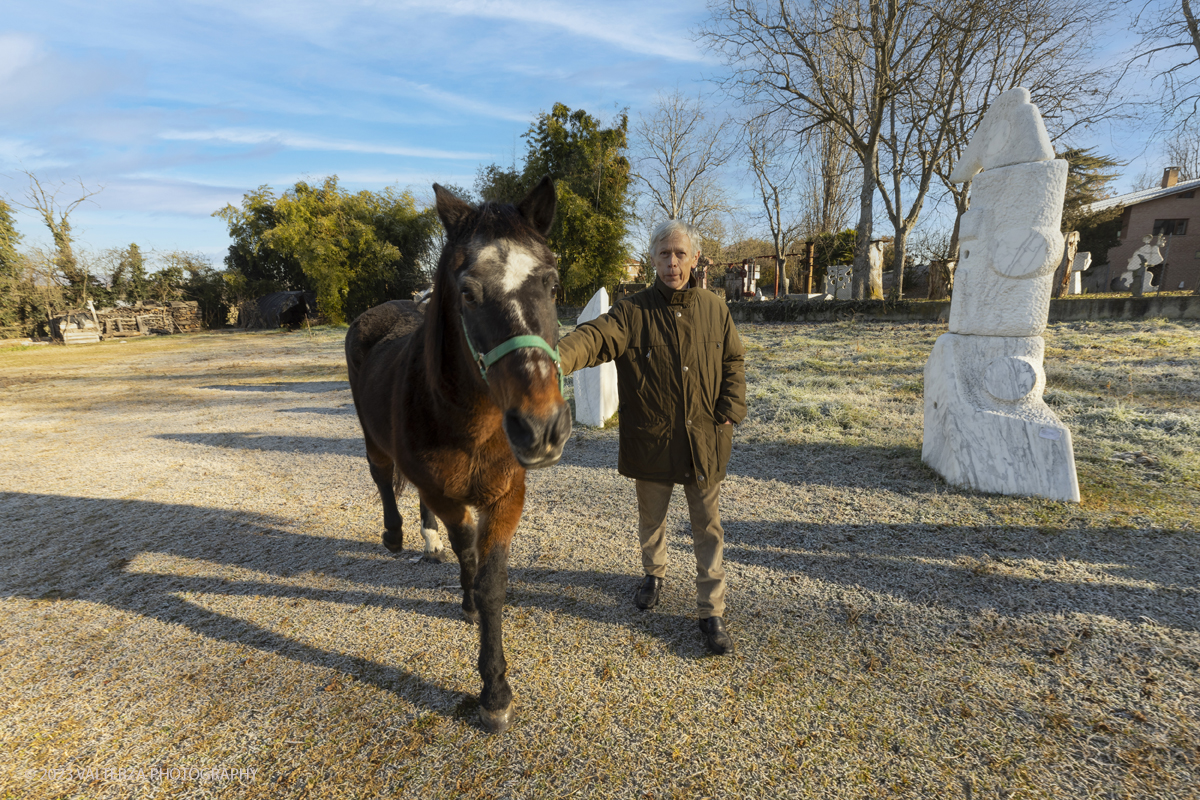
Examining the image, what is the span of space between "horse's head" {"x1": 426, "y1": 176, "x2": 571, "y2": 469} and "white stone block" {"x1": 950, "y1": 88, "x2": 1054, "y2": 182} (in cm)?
407

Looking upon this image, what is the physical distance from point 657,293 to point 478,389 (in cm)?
110

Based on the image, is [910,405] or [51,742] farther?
[910,405]

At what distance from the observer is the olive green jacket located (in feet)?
8.26

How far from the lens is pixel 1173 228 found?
26.3 m

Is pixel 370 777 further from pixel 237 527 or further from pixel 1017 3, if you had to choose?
pixel 1017 3

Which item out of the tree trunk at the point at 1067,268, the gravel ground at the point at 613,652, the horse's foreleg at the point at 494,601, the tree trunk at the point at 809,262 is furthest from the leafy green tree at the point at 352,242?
the tree trunk at the point at 1067,268

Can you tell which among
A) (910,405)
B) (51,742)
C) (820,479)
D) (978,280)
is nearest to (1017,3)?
(910,405)

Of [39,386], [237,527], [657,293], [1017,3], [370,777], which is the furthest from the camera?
[1017,3]

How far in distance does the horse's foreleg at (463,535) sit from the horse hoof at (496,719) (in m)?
0.49

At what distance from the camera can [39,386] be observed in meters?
11.7

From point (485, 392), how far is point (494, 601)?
1.02 meters

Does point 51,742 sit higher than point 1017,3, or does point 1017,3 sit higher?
point 1017,3

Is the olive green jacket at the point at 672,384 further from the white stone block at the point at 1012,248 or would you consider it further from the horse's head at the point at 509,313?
the white stone block at the point at 1012,248

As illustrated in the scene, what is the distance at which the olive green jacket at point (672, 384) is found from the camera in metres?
2.52
